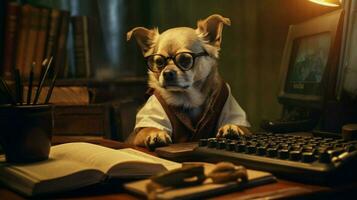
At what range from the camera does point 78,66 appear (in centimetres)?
180

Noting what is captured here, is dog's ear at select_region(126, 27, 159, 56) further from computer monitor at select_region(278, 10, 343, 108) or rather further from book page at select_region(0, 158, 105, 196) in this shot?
book page at select_region(0, 158, 105, 196)

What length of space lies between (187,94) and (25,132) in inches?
21.4

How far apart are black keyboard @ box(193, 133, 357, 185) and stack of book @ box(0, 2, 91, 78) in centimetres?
109

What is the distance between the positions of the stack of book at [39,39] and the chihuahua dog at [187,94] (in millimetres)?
643

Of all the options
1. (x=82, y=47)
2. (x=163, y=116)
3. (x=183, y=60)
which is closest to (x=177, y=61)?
(x=183, y=60)

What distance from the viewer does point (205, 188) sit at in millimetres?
534

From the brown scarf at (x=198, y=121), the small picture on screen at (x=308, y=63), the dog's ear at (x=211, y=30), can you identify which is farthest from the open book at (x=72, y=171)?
the dog's ear at (x=211, y=30)

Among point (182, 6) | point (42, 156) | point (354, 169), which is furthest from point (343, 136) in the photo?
point (182, 6)

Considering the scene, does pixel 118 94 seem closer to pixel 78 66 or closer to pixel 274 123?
pixel 78 66

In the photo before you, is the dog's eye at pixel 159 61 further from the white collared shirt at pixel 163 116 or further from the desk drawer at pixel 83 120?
the desk drawer at pixel 83 120

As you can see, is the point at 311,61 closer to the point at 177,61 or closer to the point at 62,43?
the point at 177,61

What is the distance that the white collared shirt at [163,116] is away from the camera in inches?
44.0

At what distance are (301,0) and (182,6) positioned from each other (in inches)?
22.3

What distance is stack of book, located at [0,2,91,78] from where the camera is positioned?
1.71 meters
